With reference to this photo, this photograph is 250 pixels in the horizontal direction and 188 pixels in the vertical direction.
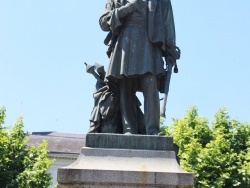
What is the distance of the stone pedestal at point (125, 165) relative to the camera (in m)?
6.82

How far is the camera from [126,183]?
6.82m

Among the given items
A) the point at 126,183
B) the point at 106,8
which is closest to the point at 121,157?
the point at 126,183

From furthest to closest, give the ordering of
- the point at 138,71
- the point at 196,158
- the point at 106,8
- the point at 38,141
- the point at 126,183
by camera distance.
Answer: the point at 38,141 < the point at 196,158 < the point at 106,8 < the point at 138,71 < the point at 126,183

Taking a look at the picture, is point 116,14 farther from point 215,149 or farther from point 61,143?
point 61,143

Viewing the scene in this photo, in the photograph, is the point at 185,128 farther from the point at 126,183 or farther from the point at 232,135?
the point at 126,183

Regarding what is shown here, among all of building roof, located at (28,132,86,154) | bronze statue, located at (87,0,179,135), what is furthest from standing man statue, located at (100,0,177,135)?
building roof, located at (28,132,86,154)

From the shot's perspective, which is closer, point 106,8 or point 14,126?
point 106,8

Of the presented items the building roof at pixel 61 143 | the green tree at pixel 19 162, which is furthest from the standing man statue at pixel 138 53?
the building roof at pixel 61 143

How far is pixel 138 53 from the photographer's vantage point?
7879mm

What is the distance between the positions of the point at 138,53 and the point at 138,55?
40mm

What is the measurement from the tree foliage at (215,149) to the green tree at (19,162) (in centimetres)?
652

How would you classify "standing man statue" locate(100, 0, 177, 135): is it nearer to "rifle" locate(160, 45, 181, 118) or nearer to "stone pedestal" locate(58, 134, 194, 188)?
"rifle" locate(160, 45, 181, 118)

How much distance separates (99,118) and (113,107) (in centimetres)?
28

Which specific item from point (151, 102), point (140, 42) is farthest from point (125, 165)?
point (140, 42)
